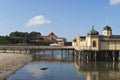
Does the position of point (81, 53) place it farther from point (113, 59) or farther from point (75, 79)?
point (75, 79)

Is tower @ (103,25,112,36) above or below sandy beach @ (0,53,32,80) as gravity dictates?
above

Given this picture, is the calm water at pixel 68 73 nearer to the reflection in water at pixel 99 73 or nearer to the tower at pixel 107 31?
the reflection in water at pixel 99 73

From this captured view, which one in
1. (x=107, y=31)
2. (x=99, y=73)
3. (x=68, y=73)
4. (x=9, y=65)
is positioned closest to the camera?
(x=99, y=73)

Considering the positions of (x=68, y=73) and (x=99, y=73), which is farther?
(x=68, y=73)

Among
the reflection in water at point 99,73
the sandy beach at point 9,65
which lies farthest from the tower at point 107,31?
the reflection in water at point 99,73

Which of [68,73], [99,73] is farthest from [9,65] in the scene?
[99,73]

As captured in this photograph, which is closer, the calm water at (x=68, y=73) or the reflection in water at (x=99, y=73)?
the calm water at (x=68, y=73)

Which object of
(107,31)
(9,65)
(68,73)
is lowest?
(68,73)

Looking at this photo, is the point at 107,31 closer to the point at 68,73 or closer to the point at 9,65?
the point at 9,65

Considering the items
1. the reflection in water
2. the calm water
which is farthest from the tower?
the reflection in water

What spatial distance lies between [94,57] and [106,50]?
2.77 metres

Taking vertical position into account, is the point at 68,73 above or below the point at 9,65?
below

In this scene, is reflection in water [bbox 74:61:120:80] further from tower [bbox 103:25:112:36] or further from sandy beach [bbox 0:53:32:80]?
tower [bbox 103:25:112:36]

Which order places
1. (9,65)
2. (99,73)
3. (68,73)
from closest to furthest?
1. (99,73)
2. (68,73)
3. (9,65)
